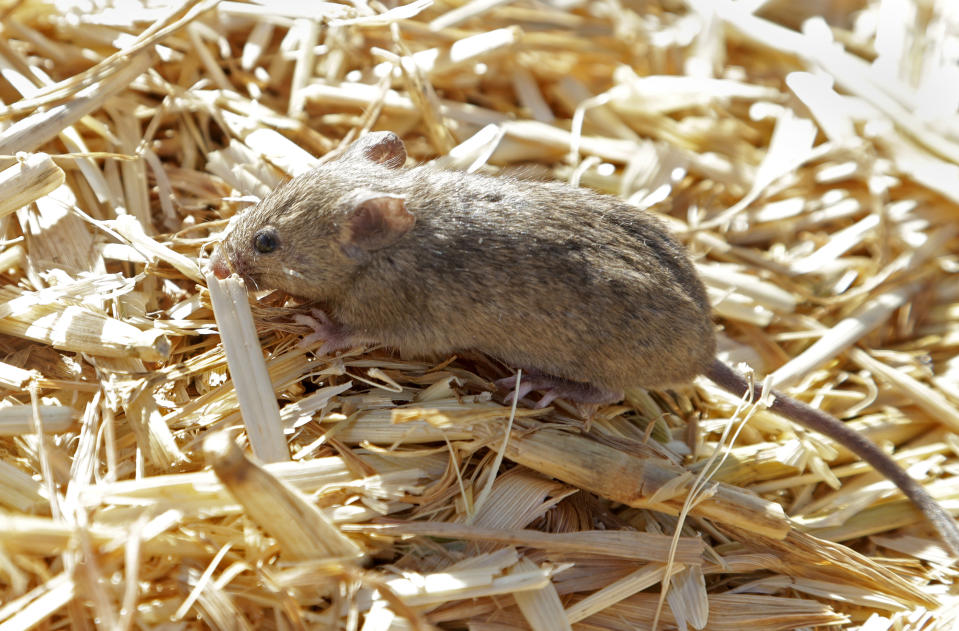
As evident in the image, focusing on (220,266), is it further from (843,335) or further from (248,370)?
(843,335)

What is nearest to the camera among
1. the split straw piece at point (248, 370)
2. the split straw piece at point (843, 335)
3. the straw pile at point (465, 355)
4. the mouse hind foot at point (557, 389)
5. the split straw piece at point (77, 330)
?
the straw pile at point (465, 355)

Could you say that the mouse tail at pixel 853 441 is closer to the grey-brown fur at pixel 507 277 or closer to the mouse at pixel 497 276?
the mouse at pixel 497 276

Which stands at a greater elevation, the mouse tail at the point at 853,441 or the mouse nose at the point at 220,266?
the mouse nose at the point at 220,266

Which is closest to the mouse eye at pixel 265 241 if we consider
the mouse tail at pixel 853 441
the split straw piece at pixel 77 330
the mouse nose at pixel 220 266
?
the mouse nose at pixel 220 266

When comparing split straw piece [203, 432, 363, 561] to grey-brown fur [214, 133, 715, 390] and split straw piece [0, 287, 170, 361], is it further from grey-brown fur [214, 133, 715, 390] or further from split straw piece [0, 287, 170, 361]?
grey-brown fur [214, 133, 715, 390]

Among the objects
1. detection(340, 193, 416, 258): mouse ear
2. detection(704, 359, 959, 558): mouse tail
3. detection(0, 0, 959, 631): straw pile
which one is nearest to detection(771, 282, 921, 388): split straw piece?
detection(0, 0, 959, 631): straw pile

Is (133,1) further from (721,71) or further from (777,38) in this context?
(777,38)

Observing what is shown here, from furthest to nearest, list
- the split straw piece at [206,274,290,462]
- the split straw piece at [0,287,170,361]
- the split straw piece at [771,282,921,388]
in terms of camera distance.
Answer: the split straw piece at [771,282,921,388]
the split straw piece at [0,287,170,361]
the split straw piece at [206,274,290,462]

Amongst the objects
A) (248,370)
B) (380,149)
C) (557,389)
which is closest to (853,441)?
(557,389)

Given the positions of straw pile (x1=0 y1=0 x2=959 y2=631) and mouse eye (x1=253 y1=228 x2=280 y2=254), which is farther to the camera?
mouse eye (x1=253 y1=228 x2=280 y2=254)
